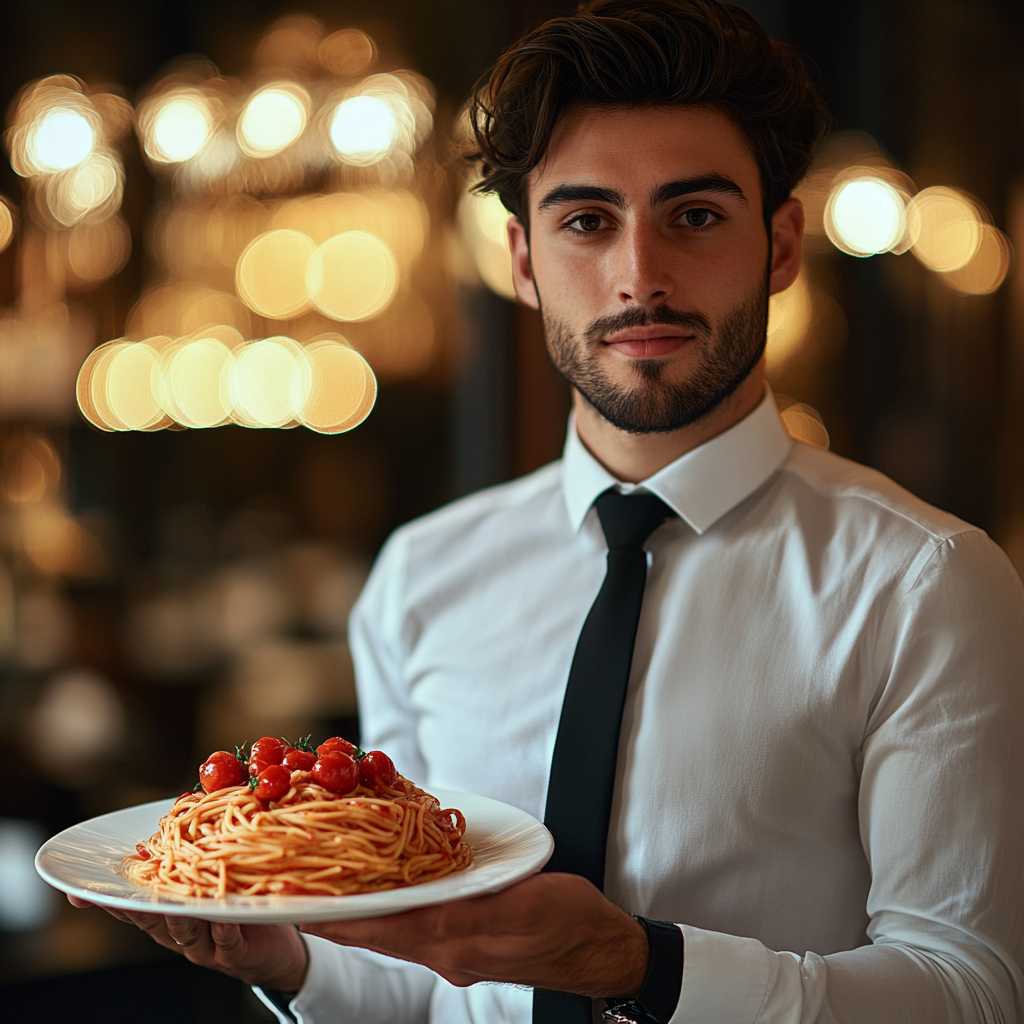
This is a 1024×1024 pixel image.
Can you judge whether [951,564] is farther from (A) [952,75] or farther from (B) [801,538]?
(A) [952,75]

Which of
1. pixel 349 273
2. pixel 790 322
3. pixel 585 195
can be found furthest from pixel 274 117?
pixel 585 195

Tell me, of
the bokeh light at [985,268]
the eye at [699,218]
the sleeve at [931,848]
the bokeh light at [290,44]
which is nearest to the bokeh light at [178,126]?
the bokeh light at [290,44]

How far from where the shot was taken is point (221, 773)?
1209 mm

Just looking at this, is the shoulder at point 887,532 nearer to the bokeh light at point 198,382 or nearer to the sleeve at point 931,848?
the sleeve at point 931,848

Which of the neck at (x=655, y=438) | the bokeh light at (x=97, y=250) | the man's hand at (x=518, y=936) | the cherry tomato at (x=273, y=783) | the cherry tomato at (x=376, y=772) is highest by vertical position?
the bokeh light at (x=97, y=250)

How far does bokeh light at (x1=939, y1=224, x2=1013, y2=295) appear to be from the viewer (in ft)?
11.1

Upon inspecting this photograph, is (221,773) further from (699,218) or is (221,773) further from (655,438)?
(699,218)

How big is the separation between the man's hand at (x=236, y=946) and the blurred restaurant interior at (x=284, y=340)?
1984mm

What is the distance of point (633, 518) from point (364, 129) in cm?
281

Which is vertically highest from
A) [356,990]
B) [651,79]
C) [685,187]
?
[651,79]

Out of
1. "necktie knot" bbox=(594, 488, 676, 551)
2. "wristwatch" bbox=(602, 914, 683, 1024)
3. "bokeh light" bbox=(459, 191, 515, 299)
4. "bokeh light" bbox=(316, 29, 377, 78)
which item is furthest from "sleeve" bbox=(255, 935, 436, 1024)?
"bokeh light" bbox=(316, 29, 377, 78)

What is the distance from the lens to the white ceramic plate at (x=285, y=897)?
95 centimetres

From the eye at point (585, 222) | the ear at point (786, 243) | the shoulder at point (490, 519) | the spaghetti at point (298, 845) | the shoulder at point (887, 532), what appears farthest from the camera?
the shoulder at point (490, 519)

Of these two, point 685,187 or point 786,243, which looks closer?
point 685,187
